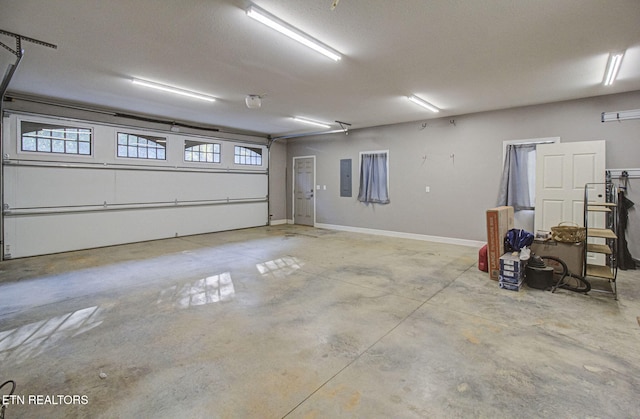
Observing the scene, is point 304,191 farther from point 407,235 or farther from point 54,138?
point 54,138

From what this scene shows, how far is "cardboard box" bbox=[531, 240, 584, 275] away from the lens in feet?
12.2

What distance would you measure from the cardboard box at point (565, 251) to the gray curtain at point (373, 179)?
3861mm

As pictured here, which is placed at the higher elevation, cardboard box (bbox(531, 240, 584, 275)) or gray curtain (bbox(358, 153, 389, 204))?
gray curtain (bbox(358, 153, 389, 204))

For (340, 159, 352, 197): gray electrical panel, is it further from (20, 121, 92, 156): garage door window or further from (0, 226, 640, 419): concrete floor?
(20, 121, 92, 156): garage door window

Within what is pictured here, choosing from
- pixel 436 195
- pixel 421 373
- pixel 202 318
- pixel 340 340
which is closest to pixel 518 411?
pixel 421 373

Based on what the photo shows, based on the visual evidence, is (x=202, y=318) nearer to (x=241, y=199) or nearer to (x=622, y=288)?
(x=622, y=288)

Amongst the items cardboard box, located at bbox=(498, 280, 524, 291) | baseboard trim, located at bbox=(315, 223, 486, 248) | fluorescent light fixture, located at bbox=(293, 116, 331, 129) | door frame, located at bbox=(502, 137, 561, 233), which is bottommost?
cardboard box, located at bbox=(498, 280, 524, 291)

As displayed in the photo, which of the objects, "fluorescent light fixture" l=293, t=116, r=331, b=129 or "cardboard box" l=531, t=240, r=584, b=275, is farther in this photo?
"fluorescent light fixture" l=293, t=116, r=331, b=129

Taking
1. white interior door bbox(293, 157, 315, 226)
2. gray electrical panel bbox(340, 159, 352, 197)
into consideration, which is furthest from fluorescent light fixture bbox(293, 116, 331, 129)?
white interior door bbox(293, 157, 315, 226)

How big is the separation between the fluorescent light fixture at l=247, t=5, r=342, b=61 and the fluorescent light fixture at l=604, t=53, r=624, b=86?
10.4 feet

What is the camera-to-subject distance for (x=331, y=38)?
3102 millimetres

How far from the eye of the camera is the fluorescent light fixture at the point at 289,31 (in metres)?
2.61

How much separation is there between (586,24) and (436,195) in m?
4.23

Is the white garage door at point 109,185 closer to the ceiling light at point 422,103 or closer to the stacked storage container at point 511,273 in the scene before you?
the ceiling light at point 422,103
